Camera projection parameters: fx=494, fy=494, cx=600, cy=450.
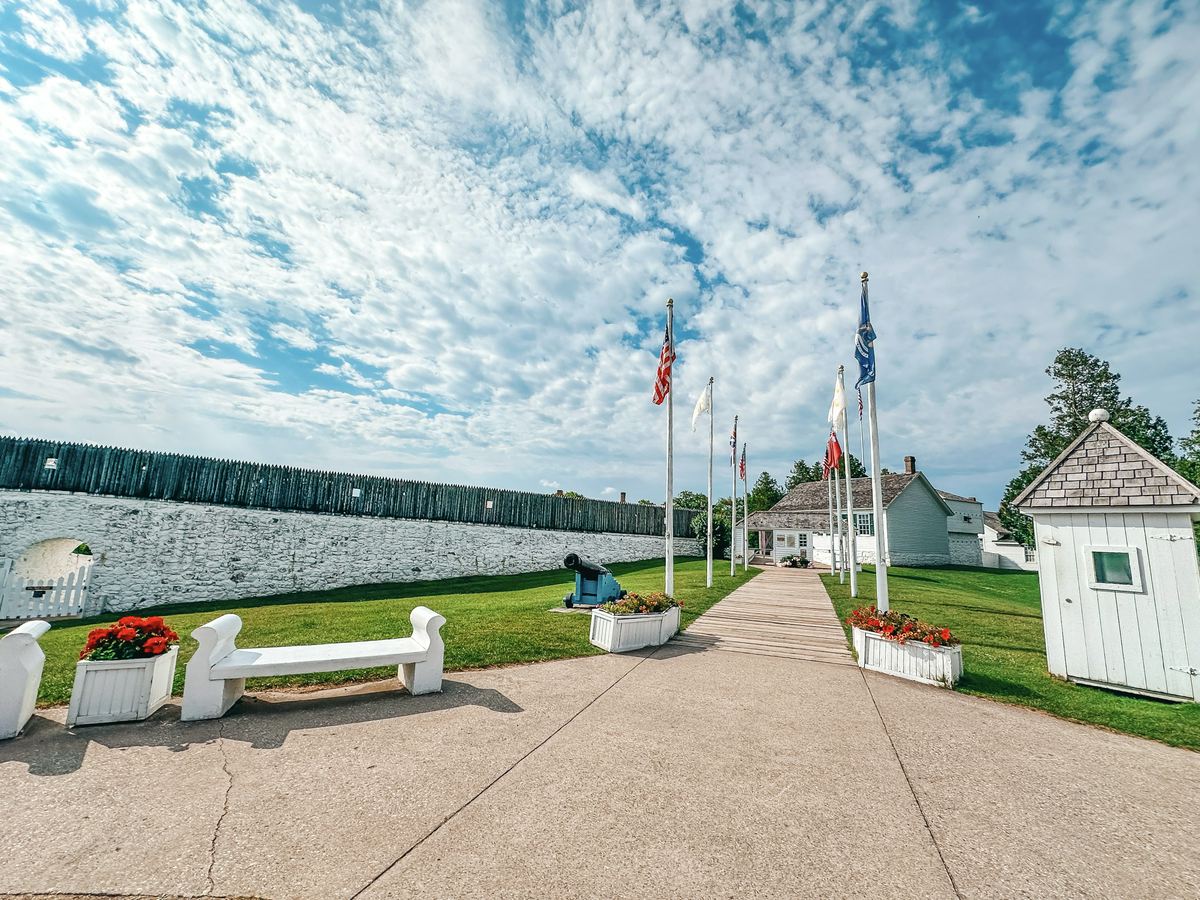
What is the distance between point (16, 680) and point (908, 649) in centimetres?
1135

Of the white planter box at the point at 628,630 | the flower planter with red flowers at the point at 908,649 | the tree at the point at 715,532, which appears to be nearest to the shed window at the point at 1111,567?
the flower planter with red flowers at the point at 908,649

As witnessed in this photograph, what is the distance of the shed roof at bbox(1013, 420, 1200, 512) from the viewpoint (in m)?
7.18

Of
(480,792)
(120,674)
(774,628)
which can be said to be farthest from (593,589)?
(120,674)

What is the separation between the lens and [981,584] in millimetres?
24656

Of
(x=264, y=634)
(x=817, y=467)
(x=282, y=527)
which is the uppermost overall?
(x=817, y=467)

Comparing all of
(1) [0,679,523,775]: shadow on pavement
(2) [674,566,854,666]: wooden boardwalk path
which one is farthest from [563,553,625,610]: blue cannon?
(1) [0,679,523,775]: shadow on pavement

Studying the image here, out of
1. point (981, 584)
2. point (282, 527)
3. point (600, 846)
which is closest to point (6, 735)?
point (600, 846)

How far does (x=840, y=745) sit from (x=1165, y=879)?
7.67 ft

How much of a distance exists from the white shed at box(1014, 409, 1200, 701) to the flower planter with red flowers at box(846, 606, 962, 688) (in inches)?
67.1

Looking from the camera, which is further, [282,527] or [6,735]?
[282,527]

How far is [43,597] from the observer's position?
16.5 meters

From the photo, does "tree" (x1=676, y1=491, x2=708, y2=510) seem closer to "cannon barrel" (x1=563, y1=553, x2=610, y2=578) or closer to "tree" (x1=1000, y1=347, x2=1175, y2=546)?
"tree" (x1=1000, y1=347, x2=1175, y2=546)

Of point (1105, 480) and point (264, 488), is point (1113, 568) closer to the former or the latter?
point (1105, 480)

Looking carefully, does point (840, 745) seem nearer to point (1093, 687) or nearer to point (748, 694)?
point (748, 694)
